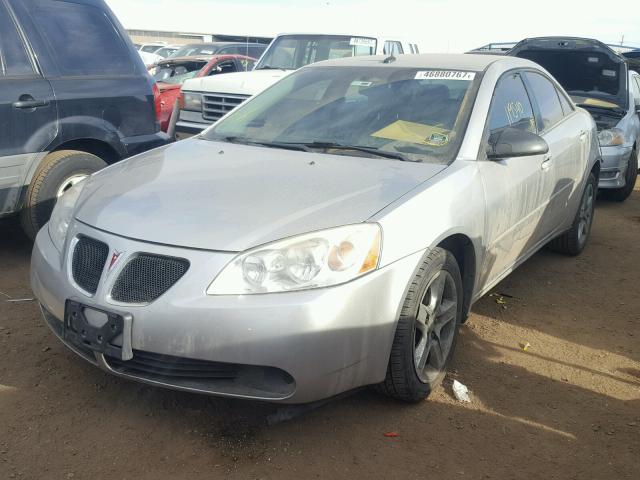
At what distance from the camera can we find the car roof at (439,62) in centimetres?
416

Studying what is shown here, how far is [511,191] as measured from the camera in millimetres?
3836

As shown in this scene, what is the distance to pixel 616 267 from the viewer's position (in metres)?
5.52

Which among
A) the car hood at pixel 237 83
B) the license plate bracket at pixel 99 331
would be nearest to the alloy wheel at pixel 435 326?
the license plate bracket at pixel 99 331

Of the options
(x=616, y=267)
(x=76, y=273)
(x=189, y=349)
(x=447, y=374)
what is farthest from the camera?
(x=616, y=267)

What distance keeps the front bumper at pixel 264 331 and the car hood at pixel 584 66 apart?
6.50 metres

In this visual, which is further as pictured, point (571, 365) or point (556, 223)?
point (556, 223)

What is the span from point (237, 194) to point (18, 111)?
236 centimetres

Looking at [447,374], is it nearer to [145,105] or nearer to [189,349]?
[189,349]

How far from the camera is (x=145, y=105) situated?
555cm

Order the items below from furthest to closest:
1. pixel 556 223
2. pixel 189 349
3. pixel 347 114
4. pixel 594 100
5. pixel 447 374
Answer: pixel 594 100 < pixel 556 223 < pixel 347 114 < pixel 447 374 < pixel 189 349

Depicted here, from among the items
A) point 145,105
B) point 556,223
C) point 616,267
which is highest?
point 145,105

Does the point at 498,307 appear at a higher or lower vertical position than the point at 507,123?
lower

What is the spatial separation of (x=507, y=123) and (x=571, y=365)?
1452 millimetres

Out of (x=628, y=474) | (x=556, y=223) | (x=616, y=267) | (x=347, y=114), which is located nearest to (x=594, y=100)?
(x=616, y=267)
